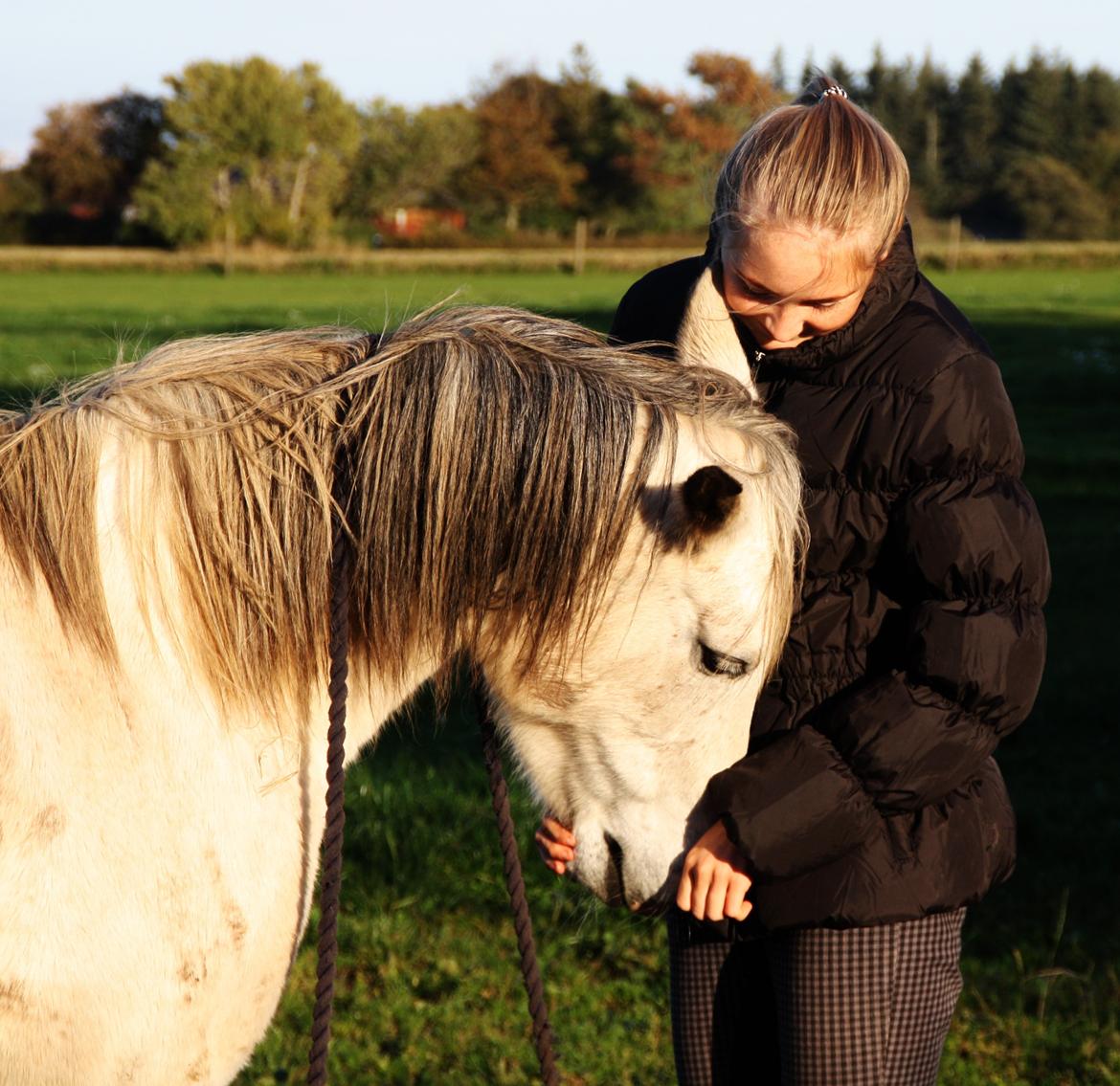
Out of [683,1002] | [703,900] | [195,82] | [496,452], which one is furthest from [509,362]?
[195,82]

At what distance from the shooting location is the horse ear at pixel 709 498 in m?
1.85

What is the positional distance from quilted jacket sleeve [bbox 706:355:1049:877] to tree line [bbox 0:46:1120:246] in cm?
4674

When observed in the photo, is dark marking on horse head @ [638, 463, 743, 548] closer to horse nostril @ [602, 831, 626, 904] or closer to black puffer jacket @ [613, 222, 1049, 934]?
black puffer jacket @ [613, 222, 1049, 934]

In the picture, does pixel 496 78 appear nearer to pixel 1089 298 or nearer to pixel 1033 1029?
pixel 1089 298

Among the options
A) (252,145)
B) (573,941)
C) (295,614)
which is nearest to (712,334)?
(295,614)

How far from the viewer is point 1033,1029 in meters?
3.83

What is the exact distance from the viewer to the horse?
70.4 inches

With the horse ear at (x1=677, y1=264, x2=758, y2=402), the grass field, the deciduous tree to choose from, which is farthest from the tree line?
the horse ear at (x1=677, y1=264, x2=758, y2=402)

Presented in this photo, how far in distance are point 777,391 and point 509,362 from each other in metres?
0.52

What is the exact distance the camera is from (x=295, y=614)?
6.56ft

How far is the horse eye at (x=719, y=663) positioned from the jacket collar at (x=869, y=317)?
545 millimetres

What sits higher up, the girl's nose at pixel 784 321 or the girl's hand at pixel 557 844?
the girl's nose at pixel 784 321

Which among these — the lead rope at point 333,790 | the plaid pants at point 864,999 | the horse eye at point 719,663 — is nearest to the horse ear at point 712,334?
the horse eye at point 719,663

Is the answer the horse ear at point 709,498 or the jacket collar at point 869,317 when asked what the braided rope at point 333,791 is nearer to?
the horse ear at point 709,498
